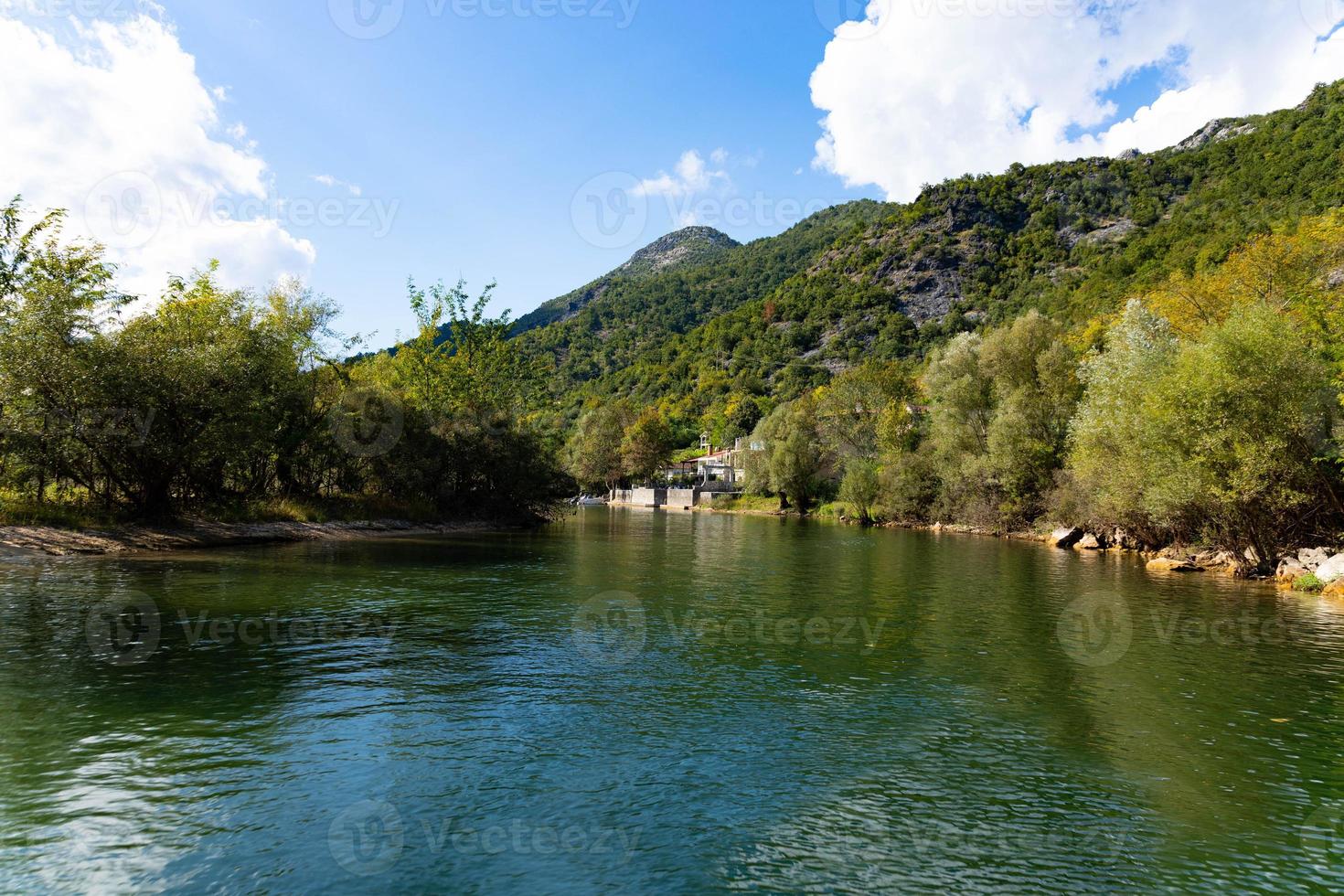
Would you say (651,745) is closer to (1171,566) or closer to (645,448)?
(1171,566)

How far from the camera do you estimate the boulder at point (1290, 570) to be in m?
29.7

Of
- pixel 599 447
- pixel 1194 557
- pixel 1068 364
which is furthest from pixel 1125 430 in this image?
pixel 599 447

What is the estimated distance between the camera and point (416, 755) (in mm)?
10734

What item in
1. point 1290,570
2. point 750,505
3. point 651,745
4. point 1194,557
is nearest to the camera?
point 651,745

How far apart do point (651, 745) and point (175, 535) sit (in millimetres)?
31788

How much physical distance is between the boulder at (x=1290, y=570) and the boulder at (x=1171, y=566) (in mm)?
3662

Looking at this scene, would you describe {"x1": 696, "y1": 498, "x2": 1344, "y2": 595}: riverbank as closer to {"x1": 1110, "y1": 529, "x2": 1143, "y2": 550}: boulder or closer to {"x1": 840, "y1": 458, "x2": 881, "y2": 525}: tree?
{"x1": 1110, "y1": 529, "x2": 1143, "y2": 550}: boulder

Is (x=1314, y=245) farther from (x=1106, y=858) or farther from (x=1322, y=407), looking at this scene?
(x=1106, y=858)

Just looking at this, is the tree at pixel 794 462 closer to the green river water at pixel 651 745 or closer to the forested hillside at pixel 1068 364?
the forested hillside at pixel 1068 364

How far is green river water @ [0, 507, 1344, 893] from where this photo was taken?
7973 mm

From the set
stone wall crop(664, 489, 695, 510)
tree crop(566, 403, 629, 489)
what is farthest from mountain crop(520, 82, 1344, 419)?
stone wall crop(664, 489, 695, 510)

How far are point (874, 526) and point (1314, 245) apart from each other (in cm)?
3892

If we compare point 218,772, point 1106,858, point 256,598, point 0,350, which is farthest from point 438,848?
point 0,350

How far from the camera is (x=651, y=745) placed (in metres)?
11.3
